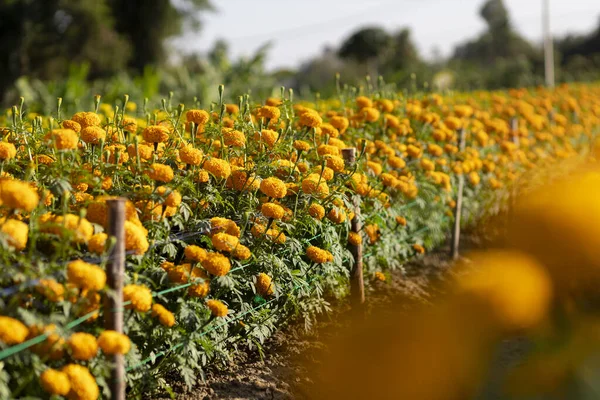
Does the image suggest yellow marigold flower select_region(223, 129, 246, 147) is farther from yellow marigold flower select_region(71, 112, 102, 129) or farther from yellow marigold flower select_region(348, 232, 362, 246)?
yellow marigold flower select_region(348, 232, 362, 246)

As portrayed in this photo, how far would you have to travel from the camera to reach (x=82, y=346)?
2078mm

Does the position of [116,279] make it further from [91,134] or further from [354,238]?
[354,238]

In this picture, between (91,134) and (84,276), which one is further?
(91,134)

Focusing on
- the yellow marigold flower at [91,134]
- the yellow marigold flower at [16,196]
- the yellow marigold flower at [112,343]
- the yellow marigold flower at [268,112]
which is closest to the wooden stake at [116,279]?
the yellow marigold flower at [112,343]

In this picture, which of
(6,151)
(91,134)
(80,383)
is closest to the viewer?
(80,383)

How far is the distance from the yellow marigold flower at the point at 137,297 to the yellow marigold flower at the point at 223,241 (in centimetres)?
50

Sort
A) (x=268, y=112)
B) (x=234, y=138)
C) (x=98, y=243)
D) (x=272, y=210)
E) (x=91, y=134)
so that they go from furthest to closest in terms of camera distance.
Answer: (x=268, y=112), (x=234, y=138), (x=272, y=210), (x=91, y=134), (x=98, y=243)

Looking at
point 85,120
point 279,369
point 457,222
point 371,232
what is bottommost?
point 279,369

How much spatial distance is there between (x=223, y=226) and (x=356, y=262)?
4.60 ft

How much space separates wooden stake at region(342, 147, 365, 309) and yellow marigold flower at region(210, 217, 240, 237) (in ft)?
3.87

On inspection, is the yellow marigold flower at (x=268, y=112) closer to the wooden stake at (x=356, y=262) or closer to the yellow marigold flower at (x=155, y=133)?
the wooden stake at (x=356, y=262)

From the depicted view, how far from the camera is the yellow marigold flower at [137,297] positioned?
91.4 inches

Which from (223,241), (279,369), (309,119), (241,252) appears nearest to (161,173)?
(223,241)

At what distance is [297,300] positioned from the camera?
146 inches
